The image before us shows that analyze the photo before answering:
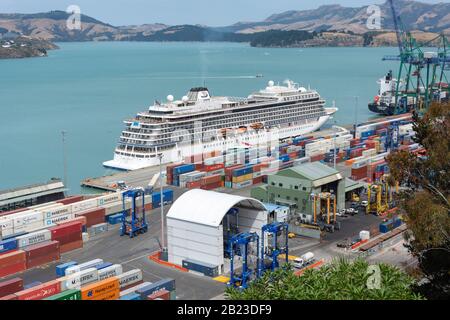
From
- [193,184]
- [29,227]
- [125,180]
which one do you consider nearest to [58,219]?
[29,227]

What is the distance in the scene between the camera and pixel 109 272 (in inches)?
500

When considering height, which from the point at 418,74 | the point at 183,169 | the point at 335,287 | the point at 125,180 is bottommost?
the point at 125,180

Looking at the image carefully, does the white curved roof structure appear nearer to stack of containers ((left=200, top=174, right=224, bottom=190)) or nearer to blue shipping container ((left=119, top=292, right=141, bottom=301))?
blue shipping container ((left=119, top=292, right=141, bottom=301))

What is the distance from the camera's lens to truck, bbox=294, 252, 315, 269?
13.8m

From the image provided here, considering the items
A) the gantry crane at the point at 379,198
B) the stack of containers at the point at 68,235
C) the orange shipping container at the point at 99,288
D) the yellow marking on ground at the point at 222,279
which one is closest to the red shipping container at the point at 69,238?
the stack of containers at the point at 68,235

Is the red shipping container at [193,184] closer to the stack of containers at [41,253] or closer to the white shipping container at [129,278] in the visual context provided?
the stack of containers at [41,253]

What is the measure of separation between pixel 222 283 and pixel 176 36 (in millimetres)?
177716

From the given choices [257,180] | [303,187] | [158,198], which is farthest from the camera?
[257,180]

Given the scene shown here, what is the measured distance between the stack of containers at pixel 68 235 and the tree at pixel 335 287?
296 inches

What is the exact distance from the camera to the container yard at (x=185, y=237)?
1243cm

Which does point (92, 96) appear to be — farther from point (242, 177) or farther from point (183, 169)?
point (242, 177)

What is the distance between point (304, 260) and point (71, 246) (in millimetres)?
6232

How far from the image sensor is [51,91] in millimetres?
62188
